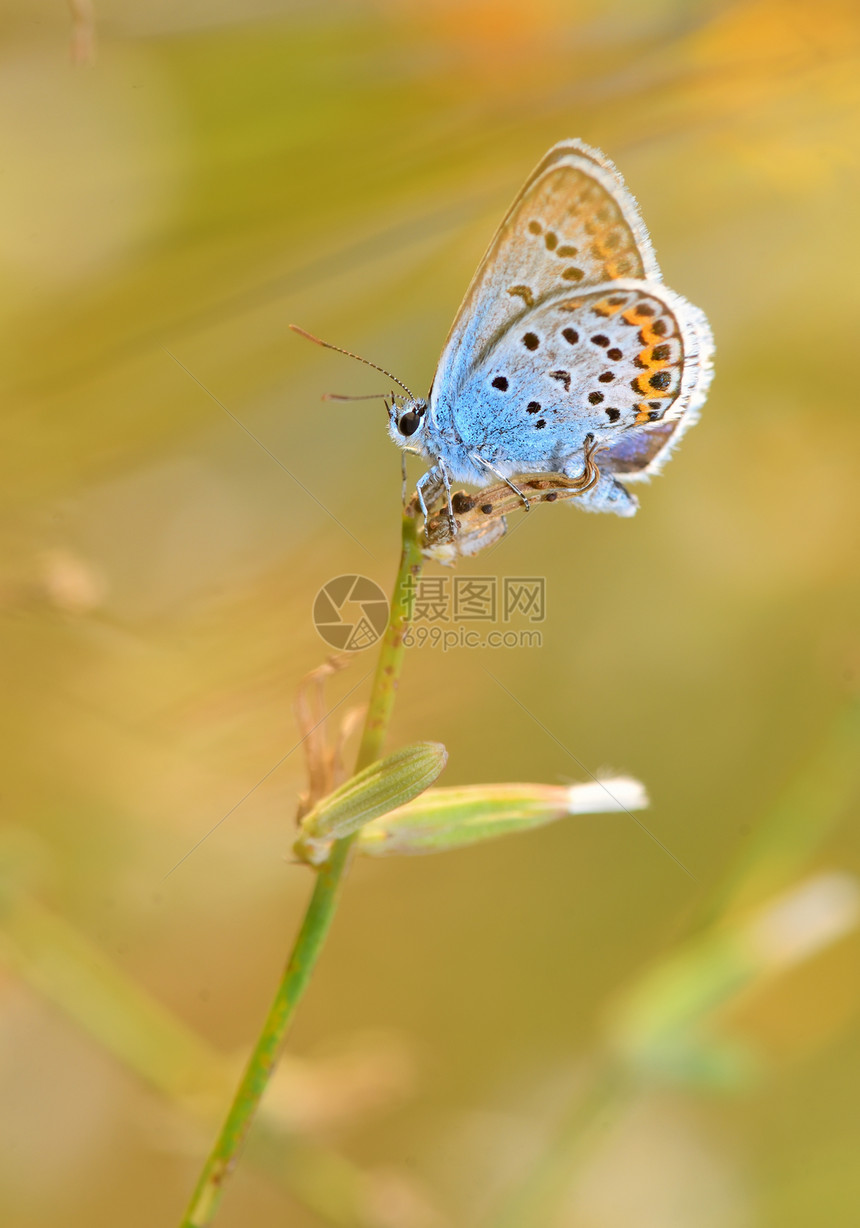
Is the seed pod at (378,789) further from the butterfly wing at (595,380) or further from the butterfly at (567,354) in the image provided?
the butterfly wing at (595,380)

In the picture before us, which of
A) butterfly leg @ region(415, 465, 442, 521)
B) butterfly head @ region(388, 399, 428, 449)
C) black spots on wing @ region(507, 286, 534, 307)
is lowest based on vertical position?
butterfly leg @ region(415, 465, 442, 521)

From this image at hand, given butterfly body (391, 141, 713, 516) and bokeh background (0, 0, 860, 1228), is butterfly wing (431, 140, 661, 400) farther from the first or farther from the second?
bokeh background (0, 0, 860, 1228)

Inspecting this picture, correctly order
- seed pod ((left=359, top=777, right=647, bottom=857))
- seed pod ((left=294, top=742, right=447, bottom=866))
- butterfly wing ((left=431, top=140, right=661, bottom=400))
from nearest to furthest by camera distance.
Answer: seed pod ((left=294, top=742, right=447, bottom=866))
seed pod ((left=359, top=777, right=647, bottom=857))
butterfly wing ((left=431, top=140, right=661, bottom=400))

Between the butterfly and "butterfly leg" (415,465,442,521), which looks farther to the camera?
the butterfly

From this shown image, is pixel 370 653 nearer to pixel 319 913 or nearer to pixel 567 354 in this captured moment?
pixel 567 354

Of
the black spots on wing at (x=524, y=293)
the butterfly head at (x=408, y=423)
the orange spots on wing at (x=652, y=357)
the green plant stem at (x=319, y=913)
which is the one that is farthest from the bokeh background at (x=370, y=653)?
the green plant stem at (x=319, y=913)

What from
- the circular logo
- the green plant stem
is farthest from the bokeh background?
the green plant stem

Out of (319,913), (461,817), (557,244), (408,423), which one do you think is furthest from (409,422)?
(319,913)

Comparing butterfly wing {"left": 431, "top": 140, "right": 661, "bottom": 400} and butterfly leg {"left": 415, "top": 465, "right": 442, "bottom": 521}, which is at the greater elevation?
butterfly wing {"left": 431, "top": 140, "right": 661, "bottom": 400}
